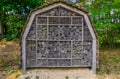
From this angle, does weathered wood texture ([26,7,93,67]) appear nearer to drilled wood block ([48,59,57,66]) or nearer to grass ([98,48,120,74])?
drilled wood block ([48,59,57,66])

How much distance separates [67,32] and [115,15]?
14.2 feet

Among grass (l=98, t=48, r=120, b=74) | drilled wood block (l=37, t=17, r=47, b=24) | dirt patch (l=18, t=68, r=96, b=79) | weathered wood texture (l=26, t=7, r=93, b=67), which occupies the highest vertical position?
drilled wood block (l=37, t=17, r=47, b=24)

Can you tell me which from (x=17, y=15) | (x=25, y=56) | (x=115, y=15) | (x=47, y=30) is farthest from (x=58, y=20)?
(x=17, y=15)

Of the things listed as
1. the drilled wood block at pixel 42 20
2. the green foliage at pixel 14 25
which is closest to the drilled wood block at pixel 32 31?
the drilled wood block at pixel 42 20

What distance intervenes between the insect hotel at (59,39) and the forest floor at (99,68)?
1.97ft

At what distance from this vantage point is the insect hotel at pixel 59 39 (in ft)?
36.3

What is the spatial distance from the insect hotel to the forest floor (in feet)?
1.97

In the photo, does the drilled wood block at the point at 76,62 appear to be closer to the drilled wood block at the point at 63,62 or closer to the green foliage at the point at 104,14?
the drilled wood block at the point at 63,62

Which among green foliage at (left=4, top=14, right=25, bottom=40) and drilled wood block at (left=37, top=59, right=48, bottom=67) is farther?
green foliage at (left=4, top=14, right=25, bottom=40)

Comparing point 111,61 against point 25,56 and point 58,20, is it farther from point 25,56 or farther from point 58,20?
point 25,56

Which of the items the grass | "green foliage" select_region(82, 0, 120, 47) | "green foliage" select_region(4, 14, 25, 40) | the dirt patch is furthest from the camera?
"green foliage" select_region(4, 14, 25, 40)

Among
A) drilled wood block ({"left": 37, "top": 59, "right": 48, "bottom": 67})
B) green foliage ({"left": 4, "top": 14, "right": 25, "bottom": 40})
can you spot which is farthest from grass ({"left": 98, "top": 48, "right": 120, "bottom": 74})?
green foliage ({"left": 4, "top": 14, "right": 25, "bottom": 40})

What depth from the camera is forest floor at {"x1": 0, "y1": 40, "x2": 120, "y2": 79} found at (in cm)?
1104

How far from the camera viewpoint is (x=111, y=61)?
1298 centimetres
